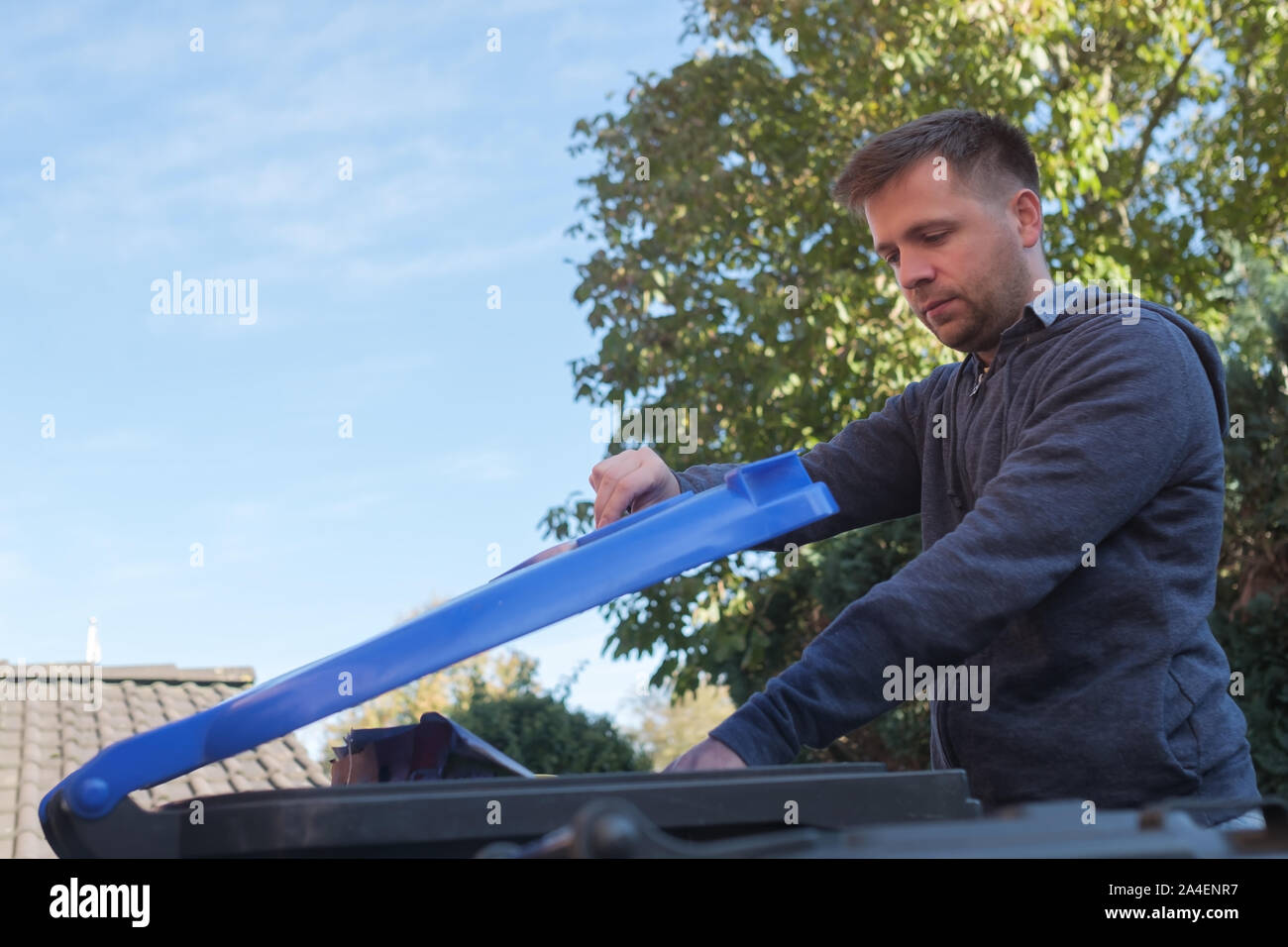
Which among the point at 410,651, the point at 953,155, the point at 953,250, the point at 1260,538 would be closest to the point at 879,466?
the point at 953,250

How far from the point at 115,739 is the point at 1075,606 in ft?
29.6

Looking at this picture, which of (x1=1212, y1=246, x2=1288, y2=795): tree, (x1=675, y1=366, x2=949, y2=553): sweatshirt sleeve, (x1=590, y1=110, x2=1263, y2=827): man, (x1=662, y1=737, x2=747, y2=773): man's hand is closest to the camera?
(x1=662, y1=737, x2=747, y2=773): man's hand

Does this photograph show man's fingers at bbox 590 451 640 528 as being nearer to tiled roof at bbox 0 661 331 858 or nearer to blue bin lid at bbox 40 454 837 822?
blue bin lid at bbox 40 454 837 822

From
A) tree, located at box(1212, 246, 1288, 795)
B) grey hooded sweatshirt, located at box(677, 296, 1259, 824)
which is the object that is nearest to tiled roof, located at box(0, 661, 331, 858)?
tree, located at box(1212, 246, 1288, 795)

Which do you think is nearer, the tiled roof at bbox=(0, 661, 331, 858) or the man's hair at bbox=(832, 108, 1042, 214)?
the man's hair at bbox=(832, 108, 1042, 214)

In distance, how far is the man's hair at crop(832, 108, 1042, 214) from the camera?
81.2 inches

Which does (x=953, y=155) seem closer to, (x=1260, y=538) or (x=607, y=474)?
(x=607, y=474)

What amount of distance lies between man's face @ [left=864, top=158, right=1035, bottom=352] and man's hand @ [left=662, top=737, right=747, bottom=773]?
3.03 ft

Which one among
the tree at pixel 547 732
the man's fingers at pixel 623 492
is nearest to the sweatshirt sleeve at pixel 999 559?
the man's fingers at pixel 623 492

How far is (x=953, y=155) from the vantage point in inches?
82.5

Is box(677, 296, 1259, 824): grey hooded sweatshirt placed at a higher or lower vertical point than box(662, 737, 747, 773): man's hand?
higher

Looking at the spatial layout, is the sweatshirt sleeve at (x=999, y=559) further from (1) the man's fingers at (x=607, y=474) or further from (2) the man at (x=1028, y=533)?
(1) the man's fingers at (x=607, y=474)
